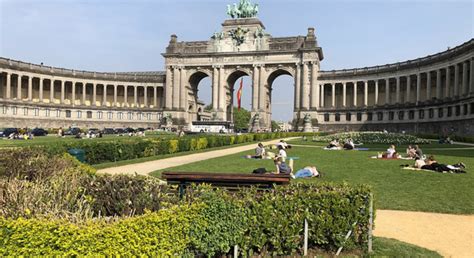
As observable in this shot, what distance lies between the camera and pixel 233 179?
936 centimetres

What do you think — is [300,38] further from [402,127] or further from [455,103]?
[455,103]

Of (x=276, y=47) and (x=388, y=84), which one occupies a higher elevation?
(x=276, y=47)

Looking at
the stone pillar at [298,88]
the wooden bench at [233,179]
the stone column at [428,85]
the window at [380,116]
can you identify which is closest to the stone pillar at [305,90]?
the stone pillar at [298,88]

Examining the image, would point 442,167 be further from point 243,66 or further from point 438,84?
point 243,66

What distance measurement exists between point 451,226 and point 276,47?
87452 mm

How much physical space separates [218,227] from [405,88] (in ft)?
309

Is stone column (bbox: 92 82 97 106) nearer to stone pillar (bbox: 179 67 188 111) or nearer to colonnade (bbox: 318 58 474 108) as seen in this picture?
stone pillar (bbox: 179 67 188 111)

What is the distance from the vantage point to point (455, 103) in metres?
68.9

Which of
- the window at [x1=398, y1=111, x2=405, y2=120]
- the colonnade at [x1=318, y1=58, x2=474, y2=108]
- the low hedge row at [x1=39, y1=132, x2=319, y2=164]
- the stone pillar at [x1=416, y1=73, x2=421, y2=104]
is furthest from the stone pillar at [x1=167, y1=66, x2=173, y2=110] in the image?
the stone pillar at [x1=416, y1=73, x2=421, y2=104]

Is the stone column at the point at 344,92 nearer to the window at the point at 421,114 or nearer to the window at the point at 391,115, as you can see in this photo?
the window at the point at 391,115

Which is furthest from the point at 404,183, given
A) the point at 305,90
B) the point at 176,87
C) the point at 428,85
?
the point at 176,87

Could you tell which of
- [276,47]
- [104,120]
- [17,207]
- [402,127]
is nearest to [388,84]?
[402,127]

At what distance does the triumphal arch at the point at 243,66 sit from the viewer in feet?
303

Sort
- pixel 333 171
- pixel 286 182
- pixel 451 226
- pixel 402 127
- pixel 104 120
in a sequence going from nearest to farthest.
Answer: pixel 286 182 < pixel 451 226 < pixel 333 171 < pixel 402 127 < pixel 104 120
